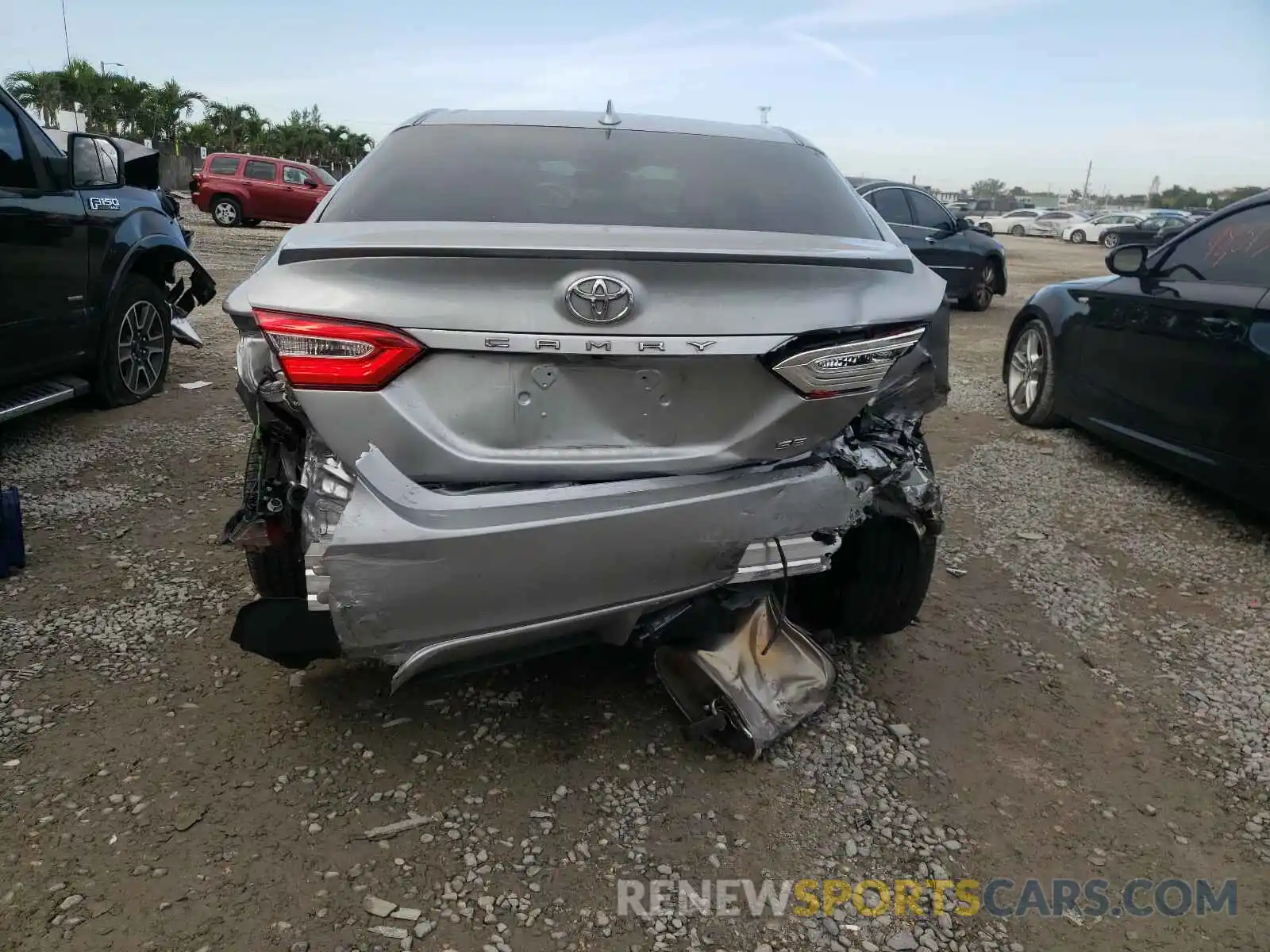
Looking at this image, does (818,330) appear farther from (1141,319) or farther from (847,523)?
(1141,319)

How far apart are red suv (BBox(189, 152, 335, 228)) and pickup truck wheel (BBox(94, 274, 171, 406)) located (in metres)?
17.1

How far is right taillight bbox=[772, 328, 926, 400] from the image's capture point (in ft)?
7.44

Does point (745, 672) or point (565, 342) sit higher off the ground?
point (565, 342)

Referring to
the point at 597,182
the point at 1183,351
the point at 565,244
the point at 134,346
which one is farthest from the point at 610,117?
the point at 134,346

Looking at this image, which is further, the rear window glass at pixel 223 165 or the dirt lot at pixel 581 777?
the rear window glass at pixel 223 165

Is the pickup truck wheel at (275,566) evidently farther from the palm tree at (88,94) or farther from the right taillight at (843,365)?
the palm tree at (88,94)

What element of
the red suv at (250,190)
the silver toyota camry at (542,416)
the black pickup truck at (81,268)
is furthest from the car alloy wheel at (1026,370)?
the red suv at (250,190)

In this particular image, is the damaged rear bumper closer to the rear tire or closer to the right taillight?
the right taillight

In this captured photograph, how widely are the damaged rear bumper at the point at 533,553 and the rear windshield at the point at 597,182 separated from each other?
2.62 feet

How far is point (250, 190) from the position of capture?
72.2 ft

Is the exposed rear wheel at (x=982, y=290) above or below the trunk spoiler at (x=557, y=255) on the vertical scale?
below

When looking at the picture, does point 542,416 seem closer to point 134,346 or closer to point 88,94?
point 134,346

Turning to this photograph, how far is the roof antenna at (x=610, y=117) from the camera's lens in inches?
127

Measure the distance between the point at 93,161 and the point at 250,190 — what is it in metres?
18.3
